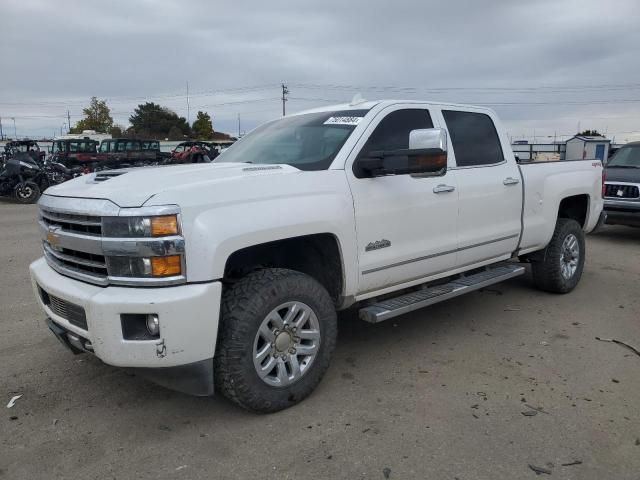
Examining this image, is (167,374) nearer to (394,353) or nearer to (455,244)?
(394,353)

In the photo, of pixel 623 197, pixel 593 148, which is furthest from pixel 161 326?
pixel 593 148

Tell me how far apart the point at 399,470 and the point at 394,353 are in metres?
1.57

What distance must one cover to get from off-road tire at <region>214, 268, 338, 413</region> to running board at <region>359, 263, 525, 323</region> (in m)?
0.47

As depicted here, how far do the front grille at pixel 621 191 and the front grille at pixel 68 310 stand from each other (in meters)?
8.99

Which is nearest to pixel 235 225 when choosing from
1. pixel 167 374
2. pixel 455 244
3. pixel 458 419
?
pixel 167 374

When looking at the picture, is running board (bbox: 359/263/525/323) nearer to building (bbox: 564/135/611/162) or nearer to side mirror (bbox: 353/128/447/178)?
side mirror (bbox: 353/128/447/178)

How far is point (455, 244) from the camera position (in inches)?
172

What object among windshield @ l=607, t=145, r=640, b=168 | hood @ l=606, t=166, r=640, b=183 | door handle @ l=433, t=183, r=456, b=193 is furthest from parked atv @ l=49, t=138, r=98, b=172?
door handle @ l=433, t=183, r=456, b=193

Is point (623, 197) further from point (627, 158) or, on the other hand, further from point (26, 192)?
point (26, 192)

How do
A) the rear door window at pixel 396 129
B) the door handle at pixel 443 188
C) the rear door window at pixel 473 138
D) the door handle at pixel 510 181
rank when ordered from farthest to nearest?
the door handle at pixel 510 181 → the rear door window at pixel 473 138 → the door handle at pixel 443 188 → the rear door window at pixel 396 129

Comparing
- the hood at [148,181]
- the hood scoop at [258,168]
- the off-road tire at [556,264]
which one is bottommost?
the off-road tire at [556,264]

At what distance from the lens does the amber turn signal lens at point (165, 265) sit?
278 cm

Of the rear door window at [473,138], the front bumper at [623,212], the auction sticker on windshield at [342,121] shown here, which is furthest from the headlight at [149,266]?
the front bumper at [623,212]

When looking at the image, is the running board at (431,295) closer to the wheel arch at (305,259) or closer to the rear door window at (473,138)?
the wheel arch at (305,259)
